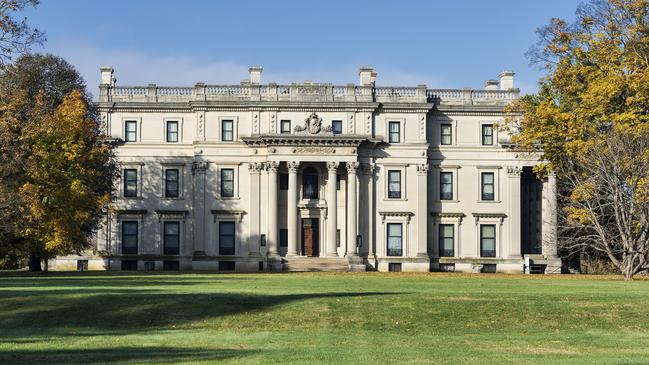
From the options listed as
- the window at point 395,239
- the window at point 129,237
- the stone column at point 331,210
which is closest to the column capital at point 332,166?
the stone column at point 331,210

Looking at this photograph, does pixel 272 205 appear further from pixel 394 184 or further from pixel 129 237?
pixel 129 237

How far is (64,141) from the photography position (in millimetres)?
62312

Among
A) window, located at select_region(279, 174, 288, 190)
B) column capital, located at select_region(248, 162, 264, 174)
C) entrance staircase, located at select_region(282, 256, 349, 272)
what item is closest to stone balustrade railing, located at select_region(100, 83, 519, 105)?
column capital, located at select_region(248, 162, 264, 174)

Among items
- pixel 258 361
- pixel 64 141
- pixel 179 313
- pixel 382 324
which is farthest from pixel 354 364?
pixel 64 141

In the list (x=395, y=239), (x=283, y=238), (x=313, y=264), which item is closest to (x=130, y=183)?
(x=283, y=238)

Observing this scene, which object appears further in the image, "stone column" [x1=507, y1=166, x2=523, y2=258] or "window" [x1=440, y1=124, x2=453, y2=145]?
"window" [x1=440, y1=124, x2=453, y2=145]

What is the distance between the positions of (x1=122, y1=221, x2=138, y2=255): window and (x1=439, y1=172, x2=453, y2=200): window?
25.5 m

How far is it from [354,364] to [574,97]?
4055cm

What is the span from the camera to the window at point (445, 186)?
277 ft

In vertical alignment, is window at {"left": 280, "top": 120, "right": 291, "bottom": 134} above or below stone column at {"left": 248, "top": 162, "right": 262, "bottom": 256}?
above

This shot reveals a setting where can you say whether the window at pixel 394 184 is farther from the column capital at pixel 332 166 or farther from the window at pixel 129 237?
the window at pixel 129 237

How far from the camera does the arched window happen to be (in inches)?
3273

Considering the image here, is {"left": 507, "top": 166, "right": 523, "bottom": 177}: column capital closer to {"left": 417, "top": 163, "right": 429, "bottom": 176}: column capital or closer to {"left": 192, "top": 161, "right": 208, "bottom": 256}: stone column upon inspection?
{"left": 417, "top": 163, "right": 429, "bottom": 176}: column capital

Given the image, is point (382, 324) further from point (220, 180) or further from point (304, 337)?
point (220, 180)
